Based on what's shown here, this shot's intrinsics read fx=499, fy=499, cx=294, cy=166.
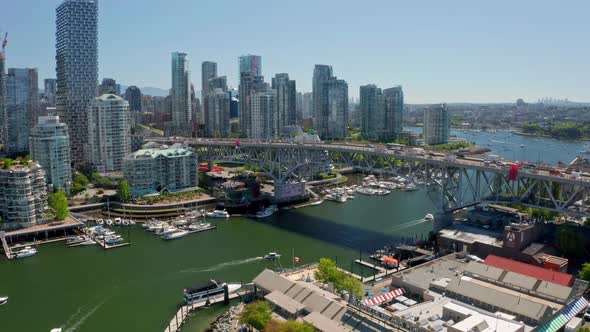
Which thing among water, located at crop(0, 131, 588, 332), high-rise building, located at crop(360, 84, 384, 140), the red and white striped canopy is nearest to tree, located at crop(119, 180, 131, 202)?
water, located at crop(0, 131, 588, 332)

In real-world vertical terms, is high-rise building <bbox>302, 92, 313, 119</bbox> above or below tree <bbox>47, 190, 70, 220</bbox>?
above

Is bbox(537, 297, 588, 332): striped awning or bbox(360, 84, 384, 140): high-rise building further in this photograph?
bbox(360, 84, 384, 140): high-rise building

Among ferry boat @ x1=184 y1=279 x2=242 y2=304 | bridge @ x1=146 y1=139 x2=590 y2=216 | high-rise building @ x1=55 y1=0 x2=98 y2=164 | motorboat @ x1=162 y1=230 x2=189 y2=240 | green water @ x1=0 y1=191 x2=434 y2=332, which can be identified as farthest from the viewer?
high-rise building @ x1=55 y1=0 x2=98 y2=164

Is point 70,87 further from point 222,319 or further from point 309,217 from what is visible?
point 222,319

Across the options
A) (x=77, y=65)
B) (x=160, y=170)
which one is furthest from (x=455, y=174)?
(x=77, y=65)

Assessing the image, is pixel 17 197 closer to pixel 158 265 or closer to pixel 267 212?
pixel 158 265

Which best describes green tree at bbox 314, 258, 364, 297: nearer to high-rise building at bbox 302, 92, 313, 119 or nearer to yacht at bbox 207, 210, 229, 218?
yacht at bbox 207, 210, 229, 218

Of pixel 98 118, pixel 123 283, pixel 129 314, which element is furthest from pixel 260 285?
pixel 98 118
